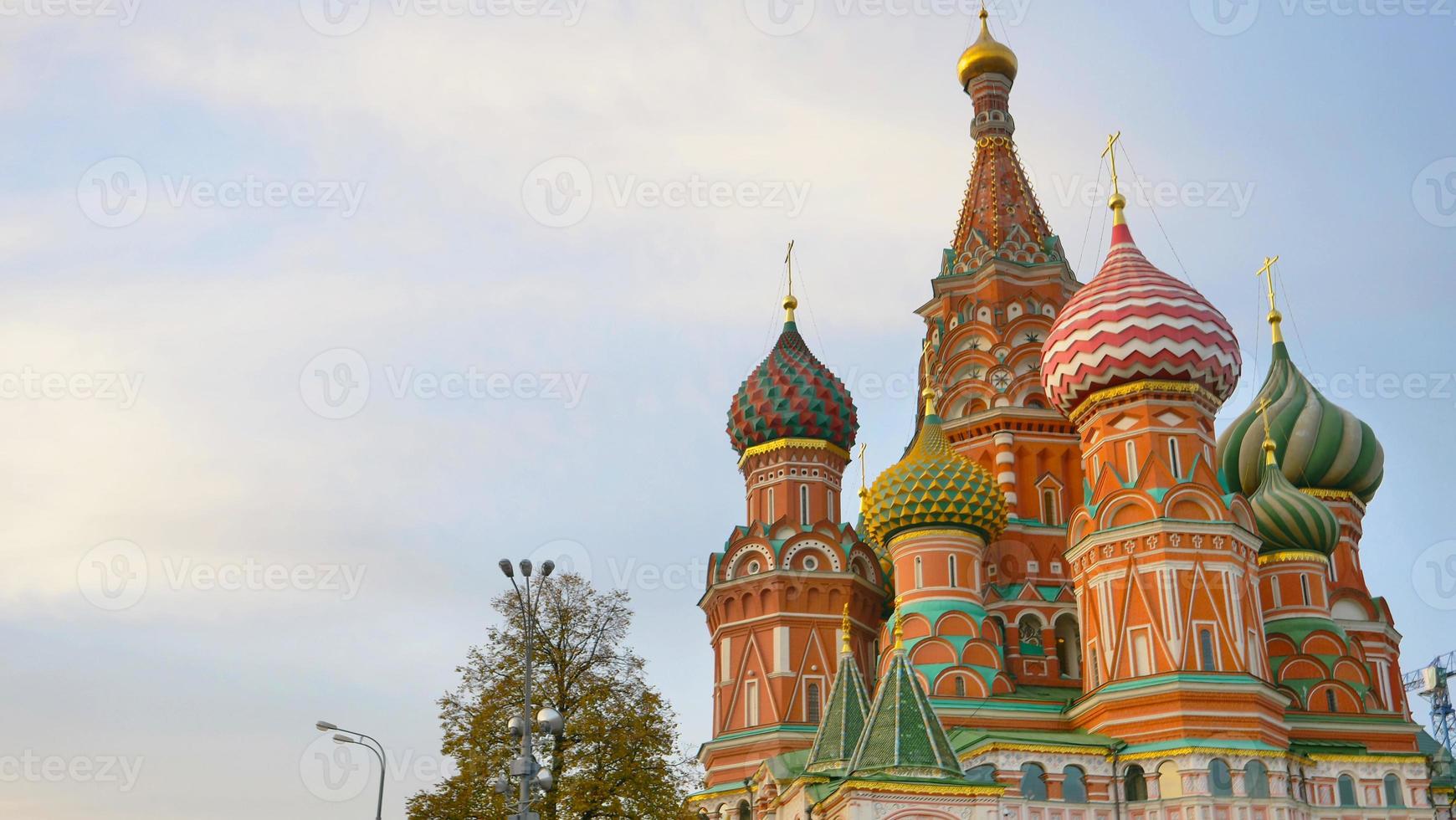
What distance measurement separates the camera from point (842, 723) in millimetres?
25906

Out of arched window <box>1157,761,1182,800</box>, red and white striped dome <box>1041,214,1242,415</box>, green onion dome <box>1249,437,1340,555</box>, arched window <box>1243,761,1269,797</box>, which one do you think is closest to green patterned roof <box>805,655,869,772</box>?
arched window <box>1157,761,1182,800</box>

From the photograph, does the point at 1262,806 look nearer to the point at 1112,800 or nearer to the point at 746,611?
the point at 1112,800

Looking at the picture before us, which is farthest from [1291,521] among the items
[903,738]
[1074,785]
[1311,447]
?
[903,738]

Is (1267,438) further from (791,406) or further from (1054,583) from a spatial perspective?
(791,406)

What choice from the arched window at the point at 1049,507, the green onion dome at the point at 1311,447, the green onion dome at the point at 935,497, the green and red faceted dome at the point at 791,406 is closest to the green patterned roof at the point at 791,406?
the green and red faceted dome at the point at 791,406

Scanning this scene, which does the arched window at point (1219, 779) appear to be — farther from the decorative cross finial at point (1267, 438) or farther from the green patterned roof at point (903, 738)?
the decorative cross finial at point (1267, 438)

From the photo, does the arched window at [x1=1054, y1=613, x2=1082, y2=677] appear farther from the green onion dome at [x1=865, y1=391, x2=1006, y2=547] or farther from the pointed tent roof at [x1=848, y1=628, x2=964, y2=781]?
the pointed tent roof at [x1=848, y1=628, x2=964, y2=781]

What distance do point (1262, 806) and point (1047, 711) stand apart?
4.55m

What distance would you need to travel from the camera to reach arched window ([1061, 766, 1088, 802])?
26781 mm

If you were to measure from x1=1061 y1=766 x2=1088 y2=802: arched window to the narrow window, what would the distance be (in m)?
2.98

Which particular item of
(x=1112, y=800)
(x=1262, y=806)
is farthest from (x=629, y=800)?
(x=1262, y=806)

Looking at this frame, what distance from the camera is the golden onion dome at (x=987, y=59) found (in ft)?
131

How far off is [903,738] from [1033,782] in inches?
175

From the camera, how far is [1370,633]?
34.2m
